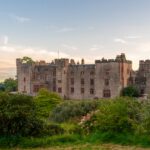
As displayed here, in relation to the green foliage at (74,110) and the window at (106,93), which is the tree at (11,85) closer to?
the window at (106,93)

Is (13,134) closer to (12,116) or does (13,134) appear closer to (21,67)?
(12,116)

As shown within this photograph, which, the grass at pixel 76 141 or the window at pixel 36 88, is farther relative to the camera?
the window at pixel 36 88

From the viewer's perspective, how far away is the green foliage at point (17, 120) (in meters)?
19.7

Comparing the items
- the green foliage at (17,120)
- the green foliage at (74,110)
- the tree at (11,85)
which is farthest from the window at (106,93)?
the green foliage at (17,120)

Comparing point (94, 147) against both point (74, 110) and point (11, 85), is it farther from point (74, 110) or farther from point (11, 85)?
point (11, 85)

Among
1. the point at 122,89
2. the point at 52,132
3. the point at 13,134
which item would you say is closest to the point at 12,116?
the point at 13,134

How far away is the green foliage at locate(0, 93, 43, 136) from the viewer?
776 inches

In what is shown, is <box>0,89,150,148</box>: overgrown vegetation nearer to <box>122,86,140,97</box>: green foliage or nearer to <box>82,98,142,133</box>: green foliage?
<box>82,98,142,133</box>: green foliage

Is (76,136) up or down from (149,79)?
down

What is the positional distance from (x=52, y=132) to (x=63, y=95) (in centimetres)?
5148

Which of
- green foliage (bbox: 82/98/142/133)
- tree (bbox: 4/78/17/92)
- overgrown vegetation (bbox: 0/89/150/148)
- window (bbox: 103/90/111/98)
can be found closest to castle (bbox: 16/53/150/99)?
window (bbox: 103/90/111/98)

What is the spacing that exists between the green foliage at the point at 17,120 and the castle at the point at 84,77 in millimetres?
46383

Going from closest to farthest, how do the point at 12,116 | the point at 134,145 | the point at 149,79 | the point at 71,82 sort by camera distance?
the point at 134,145, the point at 12,116, the point at 149,79, the point at 71,82

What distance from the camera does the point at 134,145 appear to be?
18484 mm
